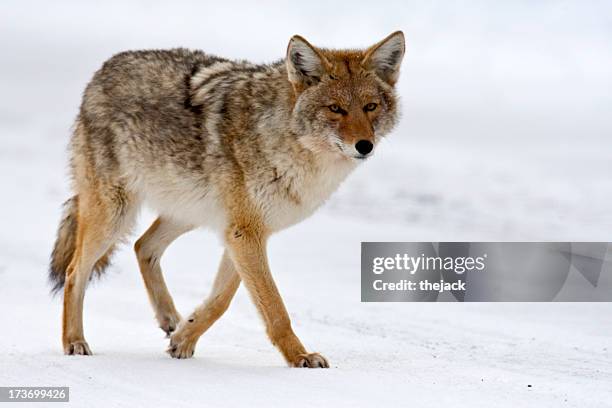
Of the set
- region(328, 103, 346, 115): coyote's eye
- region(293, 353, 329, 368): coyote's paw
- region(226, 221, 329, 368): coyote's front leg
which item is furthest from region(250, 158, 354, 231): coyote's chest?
region(293, 353, 329, 368): coyote's paw

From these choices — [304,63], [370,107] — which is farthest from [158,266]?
[370,107]

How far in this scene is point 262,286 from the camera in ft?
19.4

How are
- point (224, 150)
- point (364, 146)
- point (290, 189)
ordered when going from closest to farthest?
point (364, 146)
point (290, 189)
point (224, 150)

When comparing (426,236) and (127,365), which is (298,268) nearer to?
(426,236)

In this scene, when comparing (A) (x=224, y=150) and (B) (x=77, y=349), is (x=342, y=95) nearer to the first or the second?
(A) (x=224, y=150)

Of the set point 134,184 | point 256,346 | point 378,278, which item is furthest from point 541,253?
point 134,184

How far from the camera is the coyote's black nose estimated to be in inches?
220

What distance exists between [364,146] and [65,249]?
9.37 ft

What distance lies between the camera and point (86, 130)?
6.73 meters

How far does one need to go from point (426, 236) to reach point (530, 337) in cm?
599

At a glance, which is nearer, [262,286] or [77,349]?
[262,286]

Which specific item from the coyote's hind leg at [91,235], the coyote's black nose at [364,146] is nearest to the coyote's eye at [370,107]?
the coyote's black nose at [364,146]

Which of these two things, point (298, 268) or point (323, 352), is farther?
point (298, 268)

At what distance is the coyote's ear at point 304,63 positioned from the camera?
5.98 m
